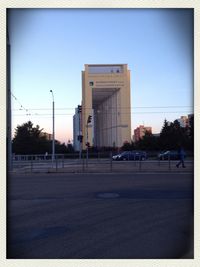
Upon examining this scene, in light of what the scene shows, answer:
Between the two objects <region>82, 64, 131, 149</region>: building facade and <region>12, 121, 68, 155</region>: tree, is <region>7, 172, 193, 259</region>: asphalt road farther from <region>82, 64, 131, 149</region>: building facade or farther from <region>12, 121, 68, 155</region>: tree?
<region>12, 121, 68, 155</region>: tree

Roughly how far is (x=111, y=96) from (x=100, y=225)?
50.3 metres

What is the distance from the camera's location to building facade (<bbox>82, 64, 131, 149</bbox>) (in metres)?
48.3

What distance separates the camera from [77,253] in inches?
178

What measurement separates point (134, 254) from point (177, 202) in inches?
159

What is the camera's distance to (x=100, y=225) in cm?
604

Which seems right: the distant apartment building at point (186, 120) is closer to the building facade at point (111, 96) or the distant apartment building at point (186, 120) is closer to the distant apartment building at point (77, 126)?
the building facade at point (111, 96)

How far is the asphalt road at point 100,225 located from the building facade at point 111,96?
35990 millimetres

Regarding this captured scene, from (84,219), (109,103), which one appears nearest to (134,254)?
(84,219)

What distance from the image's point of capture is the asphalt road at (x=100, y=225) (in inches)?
180

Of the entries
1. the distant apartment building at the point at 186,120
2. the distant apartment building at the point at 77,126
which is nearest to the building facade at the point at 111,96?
the distant apartment building at the point at 77,126

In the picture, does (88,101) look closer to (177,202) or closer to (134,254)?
(177,202)

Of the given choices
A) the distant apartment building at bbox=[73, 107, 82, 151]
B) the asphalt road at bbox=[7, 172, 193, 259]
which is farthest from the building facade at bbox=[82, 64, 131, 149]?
the asphalt road at bbox=[7, 172, 193, 259]

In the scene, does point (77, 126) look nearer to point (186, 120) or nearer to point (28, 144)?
point (28, 144)
